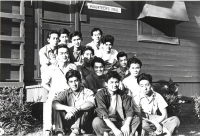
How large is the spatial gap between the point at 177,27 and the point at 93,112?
528 centimetres

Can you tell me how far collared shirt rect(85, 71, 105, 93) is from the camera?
14.2 ft

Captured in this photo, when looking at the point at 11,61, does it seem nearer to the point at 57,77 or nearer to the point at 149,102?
the point at 57,77

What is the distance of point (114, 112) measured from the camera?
12.7 ft

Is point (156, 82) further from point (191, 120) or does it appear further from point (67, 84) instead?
point (67, 84)

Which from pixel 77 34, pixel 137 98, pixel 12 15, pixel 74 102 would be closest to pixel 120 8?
pixel 77 34

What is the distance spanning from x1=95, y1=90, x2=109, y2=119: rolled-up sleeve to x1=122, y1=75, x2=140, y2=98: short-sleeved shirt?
74 cm

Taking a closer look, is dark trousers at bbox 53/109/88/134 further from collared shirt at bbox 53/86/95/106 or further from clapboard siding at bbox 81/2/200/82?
clapboard siding at bbox 81/2/200/82

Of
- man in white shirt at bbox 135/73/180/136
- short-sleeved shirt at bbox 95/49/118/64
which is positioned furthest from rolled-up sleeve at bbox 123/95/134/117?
short-sleeved shirt at bbox 95/49/118/64

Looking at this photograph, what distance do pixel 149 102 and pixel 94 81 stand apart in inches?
35.0

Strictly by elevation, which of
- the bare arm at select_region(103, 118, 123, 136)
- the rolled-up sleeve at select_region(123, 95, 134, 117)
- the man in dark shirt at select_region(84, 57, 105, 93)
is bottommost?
the bare arm at select_region(103, 118, 123, 136)

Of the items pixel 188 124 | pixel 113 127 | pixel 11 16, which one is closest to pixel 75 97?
pixel 113 127

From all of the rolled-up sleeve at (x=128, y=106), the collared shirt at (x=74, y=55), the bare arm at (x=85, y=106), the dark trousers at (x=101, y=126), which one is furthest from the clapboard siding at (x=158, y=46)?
the dark trousers at (x=101, y=126)

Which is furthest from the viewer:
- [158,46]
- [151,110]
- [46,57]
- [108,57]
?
[158,46]

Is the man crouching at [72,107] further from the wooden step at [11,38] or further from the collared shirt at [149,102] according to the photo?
the wooden step at [11,38]
